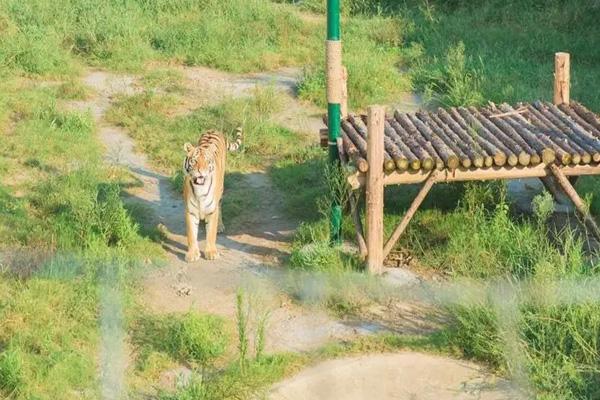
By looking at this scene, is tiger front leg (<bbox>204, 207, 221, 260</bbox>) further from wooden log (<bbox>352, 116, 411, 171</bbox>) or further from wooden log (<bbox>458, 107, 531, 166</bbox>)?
wooden log (<bbox>458, 107, 531, 166</bbox>)

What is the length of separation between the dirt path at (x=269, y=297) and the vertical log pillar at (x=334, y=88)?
1.88 feet

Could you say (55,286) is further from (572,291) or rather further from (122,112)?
(122,112)

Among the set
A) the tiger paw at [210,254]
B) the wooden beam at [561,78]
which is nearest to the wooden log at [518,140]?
the wooden beam at [561,78]

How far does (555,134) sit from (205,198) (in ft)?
9.06

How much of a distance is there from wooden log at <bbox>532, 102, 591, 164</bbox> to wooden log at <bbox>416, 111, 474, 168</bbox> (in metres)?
0.76

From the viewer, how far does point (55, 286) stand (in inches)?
303

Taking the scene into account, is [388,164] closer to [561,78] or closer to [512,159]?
[512,159]

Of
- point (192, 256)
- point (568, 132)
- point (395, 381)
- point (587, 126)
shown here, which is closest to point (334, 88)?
point (192, 256)

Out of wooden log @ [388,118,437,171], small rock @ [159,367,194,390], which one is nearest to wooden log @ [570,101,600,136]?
wooden log @ [388,118,437,171]

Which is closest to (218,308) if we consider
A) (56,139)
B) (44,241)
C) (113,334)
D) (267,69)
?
(113,334)

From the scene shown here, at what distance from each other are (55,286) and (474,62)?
23.8ft

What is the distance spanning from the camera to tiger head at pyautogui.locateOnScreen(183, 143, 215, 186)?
8594 millimetres

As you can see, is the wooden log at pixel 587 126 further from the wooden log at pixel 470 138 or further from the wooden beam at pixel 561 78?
the wooden log at pixel 470 138

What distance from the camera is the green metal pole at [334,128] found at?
8391 millimetres
